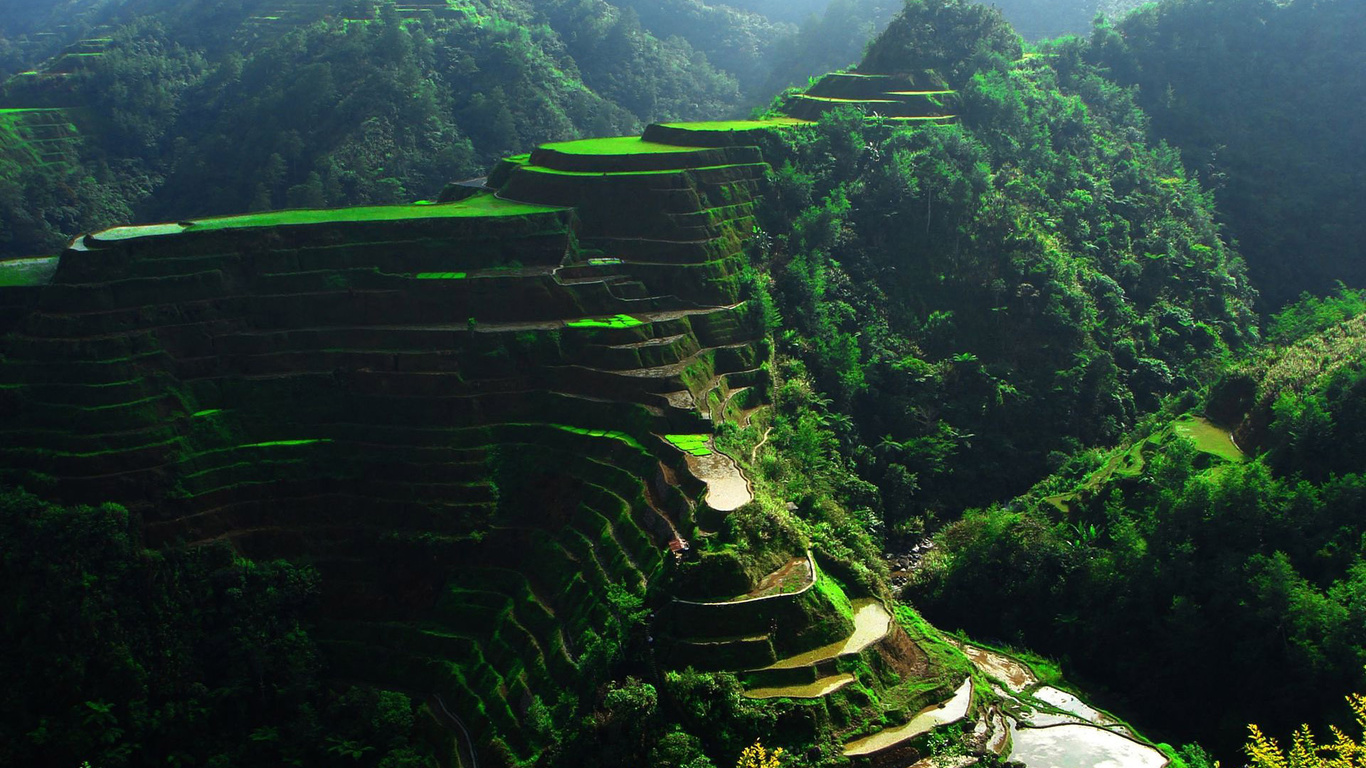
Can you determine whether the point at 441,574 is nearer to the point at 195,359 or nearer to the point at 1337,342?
the point at 195,359

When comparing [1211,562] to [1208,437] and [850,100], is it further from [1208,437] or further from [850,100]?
[850,100]

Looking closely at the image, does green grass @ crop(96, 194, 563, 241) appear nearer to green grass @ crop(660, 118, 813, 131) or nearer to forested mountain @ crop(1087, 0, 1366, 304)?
green grass @ crop(660, 118, 813, 131)

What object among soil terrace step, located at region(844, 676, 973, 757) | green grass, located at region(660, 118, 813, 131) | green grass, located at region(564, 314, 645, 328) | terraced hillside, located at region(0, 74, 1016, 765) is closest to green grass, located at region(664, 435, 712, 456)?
terraced hillside, located at region(0, 74, 1016, 765)

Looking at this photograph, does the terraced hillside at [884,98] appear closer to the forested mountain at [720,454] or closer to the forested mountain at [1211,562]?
the forested mountain at [720,454]

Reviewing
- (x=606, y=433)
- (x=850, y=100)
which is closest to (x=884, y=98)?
(x=850, y=100)

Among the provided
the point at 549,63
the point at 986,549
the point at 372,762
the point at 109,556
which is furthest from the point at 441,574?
the point at 549,63
